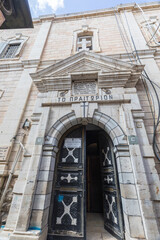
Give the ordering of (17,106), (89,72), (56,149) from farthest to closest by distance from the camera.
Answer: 1. (17,106)
2. (89,72)
3. (56,149)

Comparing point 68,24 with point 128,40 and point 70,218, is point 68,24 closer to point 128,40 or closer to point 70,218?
point 128,40

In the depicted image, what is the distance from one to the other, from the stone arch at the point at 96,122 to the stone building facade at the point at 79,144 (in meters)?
0.03

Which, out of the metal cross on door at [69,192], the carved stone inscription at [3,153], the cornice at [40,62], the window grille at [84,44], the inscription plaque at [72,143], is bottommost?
the metal cross on door at [69,192]

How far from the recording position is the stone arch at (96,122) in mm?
3030

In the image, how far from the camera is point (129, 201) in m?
2.35

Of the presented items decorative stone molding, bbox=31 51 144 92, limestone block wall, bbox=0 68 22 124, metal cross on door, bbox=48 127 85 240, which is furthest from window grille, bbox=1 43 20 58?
metal cross on door, bbox=48 127 85 240

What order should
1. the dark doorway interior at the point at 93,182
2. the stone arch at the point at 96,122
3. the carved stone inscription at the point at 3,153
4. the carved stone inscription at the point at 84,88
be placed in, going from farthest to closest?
the dark doorway interior at the point at 93,182 < the carved stone inscription at the point at 84,88 < the carved stone inscription at the point at 3,153 < the stone arch at the point at 96,122

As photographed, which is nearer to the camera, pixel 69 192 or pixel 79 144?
pixel 69 192

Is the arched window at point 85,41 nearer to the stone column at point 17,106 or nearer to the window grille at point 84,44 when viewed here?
the window grille at point 84,44

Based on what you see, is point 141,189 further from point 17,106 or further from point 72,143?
point 17,106

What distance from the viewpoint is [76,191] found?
2.98 m

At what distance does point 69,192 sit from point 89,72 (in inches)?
152

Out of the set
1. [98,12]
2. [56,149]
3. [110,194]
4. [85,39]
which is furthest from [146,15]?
[110,194]

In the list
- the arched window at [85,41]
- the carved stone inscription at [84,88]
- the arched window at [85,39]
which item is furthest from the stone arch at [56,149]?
the arched window at [85,41]
